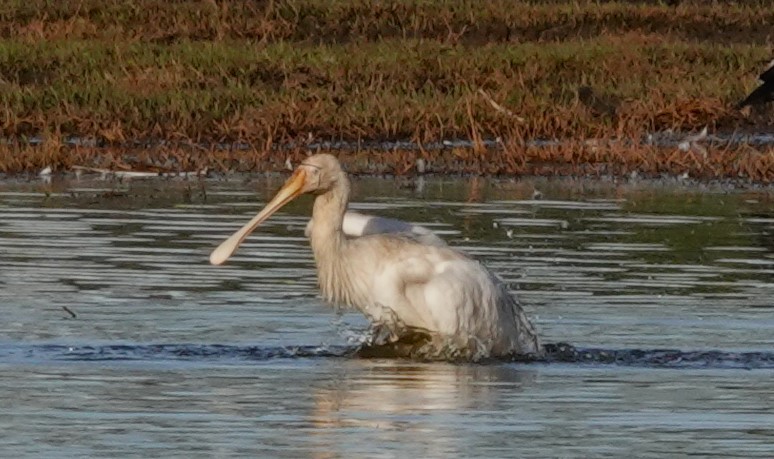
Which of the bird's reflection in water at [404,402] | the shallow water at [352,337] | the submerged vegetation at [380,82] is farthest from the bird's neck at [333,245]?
the submerged vegetation at [380,82]

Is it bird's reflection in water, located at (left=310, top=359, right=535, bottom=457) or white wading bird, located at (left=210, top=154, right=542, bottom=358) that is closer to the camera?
bird's reflection in water, located at (left=310, top=359, right=535, bottom=457)

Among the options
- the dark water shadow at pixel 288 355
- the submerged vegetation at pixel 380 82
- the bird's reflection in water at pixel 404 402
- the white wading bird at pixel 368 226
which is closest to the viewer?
the bird's reflection in water at pixel 404 402

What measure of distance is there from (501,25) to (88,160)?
9712mm

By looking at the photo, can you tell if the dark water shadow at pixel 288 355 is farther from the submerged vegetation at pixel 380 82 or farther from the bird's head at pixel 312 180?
the submerged vegetation at pixel 380 82

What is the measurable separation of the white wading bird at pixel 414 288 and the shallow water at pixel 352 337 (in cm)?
16

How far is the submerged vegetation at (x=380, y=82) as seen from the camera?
17578mm

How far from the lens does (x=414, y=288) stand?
9148mm

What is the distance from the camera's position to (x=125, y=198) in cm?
1514

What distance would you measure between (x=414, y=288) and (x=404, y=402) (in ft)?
5.10

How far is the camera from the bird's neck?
30.1 feet

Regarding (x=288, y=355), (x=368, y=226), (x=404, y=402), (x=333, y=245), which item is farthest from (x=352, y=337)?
(x=404, y=402)

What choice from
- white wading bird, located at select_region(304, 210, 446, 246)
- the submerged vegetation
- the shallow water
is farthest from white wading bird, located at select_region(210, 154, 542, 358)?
the submerged vegetation

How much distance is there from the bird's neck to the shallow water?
212 millimetres

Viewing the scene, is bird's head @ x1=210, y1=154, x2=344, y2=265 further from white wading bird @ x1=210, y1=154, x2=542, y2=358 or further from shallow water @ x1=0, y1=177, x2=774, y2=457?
shallow water @ x1=0, y1=177, x2=774, y2=457
